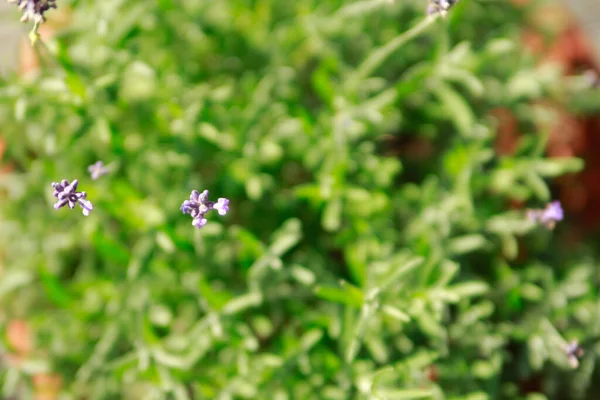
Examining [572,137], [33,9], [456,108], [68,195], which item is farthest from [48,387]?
[572,137]

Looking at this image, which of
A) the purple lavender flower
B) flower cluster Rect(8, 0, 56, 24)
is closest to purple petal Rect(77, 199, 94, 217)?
the purple lavender flower

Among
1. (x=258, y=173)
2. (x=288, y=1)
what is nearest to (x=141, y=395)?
(x=258, y=173)

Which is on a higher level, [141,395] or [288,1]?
[288,1]

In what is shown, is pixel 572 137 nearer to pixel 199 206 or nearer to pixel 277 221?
pixel 277 221

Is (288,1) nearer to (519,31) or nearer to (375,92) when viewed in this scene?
(375,92)

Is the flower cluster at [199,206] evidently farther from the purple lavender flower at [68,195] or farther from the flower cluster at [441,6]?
the flower cluster at [441,6]

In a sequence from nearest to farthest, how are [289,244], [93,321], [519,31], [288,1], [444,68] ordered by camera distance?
1. [289,244]
2. [444,68]
3. [93,321]
4. [288,1]
5. [519,31]
